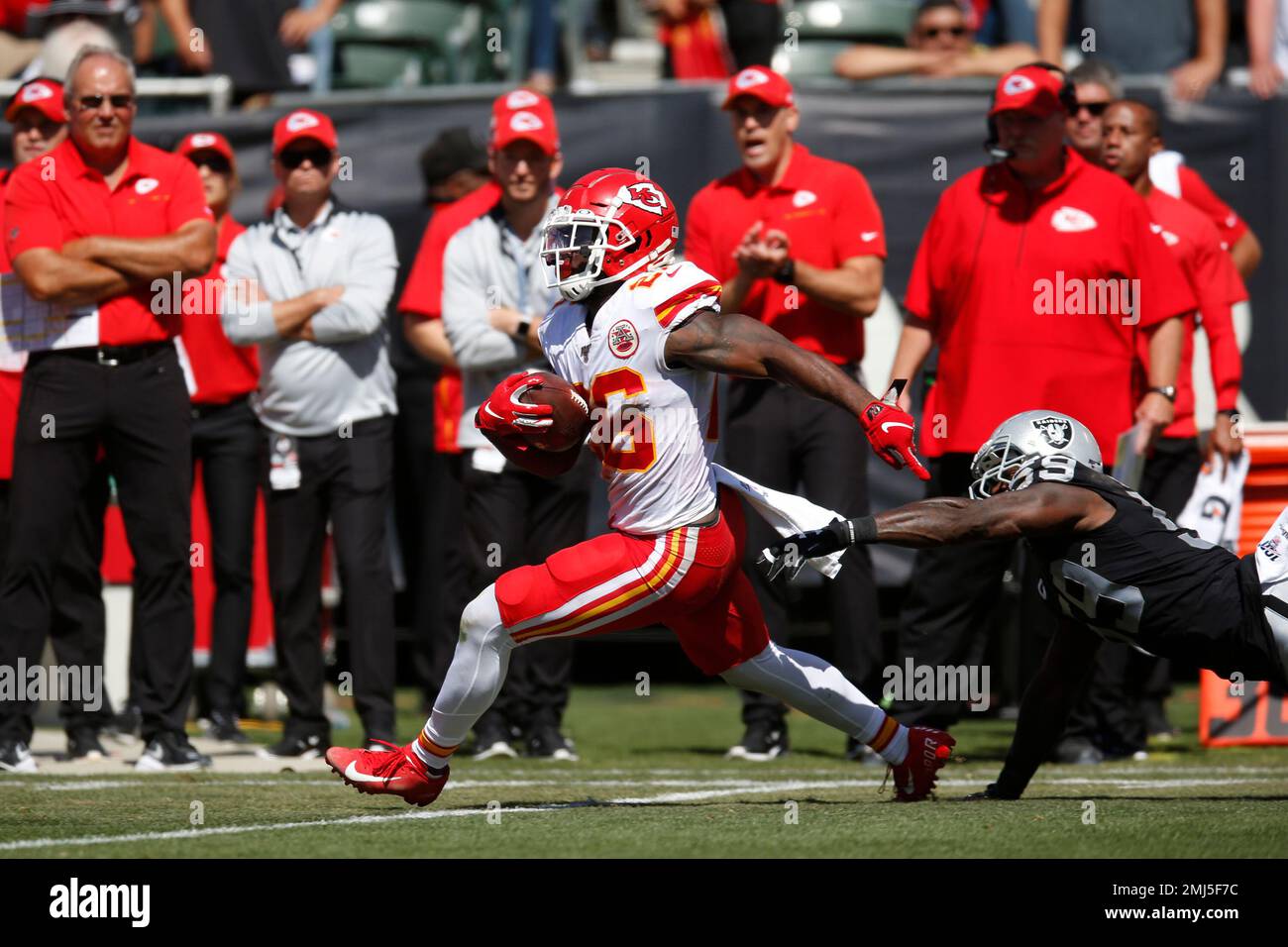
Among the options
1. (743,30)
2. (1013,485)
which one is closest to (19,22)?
(743,30)

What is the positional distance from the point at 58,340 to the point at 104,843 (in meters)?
3.12

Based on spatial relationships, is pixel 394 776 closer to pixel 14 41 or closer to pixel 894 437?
pixel 894 437

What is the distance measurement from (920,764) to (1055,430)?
1.18m

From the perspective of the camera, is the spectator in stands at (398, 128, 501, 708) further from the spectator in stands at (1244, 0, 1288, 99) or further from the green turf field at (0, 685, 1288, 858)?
the spectator in stands at (1244, 0, 1288, 99)

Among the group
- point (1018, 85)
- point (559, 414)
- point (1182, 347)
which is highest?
point (1018, 85)

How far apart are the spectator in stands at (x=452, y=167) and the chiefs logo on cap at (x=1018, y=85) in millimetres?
3219

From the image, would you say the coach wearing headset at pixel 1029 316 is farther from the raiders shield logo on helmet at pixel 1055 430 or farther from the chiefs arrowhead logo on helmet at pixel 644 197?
the chiefs arrowhead logo on helmet at pixel 644 197

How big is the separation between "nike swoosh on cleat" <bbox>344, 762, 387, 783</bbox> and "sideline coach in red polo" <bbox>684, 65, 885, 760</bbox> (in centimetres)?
254

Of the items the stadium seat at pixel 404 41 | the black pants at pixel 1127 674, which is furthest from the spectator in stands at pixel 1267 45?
the stadium seat at pixel 404 41

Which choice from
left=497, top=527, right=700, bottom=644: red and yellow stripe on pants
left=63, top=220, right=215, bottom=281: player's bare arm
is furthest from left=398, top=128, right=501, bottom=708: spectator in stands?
left=497, top=527, right=700, bottom=644: red and yellow stripe on pants

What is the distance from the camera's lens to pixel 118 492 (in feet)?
27.3

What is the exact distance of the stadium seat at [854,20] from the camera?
12930 millimetres

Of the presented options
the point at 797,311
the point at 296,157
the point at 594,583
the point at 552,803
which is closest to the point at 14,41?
the point at 296,157

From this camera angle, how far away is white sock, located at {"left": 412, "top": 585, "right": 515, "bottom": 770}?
20.7 feet
